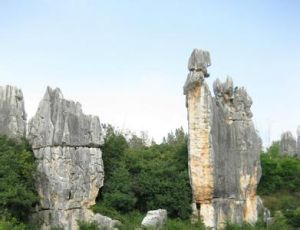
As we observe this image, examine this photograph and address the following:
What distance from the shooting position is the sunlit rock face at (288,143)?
3544 centimetres

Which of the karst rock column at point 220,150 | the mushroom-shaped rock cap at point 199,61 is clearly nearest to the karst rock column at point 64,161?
the karst rock column at point 220,150

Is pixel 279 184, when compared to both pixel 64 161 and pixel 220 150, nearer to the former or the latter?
pixel 220 150

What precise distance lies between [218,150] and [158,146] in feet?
15.6

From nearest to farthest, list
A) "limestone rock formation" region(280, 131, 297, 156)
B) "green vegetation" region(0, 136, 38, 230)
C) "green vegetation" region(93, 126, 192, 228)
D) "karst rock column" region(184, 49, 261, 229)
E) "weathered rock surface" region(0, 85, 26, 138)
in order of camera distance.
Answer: "green vegetation" region(0, 136, 38, 230)
"green vegetation" region(93, 126, 192, 228)
"weathered rock surface" region(0, 85, 26, 138)
"karst rock column" region(184, 49, 261, 229)
"limestone rock formation" region(280, 131, 297, 156)

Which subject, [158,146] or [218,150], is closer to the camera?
[218,150]

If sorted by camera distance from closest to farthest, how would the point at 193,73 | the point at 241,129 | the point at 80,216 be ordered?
the point at 80,216
the point at 193,73
the point at 241,129

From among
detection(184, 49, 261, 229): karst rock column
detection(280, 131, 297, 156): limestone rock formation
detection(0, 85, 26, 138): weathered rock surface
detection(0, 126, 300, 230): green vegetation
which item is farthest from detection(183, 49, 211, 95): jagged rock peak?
detection(280, 131, 297, 156): limestone rock formation

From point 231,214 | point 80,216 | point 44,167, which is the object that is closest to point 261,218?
point 231,214

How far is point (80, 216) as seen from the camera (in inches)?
799

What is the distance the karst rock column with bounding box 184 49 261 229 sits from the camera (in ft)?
71.3

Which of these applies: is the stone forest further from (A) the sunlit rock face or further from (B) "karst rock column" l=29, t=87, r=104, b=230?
(A) the sunlit rock face

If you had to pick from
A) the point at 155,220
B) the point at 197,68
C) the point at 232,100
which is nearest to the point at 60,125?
the point at 155,220

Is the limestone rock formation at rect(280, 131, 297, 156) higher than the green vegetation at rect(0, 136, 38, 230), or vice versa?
the limestone rock formation at rect(280, 131, 297, 156)

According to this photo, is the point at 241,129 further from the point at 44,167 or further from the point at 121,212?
the point at 44,167
